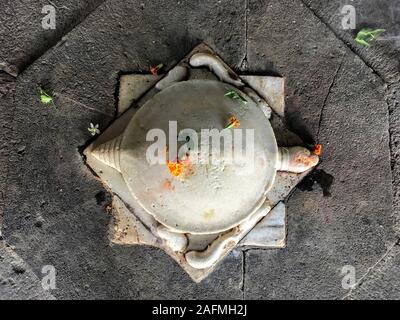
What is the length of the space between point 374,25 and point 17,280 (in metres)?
3.25

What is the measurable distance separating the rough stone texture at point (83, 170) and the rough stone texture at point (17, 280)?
0.27ft

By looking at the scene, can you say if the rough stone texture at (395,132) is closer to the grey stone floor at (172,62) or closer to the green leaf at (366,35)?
the grey stone floor at (172,62)

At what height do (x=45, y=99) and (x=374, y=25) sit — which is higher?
(x=374, y=25)

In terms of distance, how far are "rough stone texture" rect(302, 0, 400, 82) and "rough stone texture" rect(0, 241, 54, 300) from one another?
112 inches

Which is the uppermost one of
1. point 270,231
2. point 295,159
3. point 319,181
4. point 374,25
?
point 374,25

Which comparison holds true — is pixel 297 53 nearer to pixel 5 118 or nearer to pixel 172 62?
pixel 172 62

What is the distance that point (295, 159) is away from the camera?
2887mm

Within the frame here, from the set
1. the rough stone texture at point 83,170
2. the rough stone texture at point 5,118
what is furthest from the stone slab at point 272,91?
the rough stone texture at point 5,118

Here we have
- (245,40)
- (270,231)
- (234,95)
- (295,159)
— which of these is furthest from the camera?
(245,40)

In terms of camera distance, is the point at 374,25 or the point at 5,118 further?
the point at 374,25

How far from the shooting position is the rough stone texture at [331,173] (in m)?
3.12

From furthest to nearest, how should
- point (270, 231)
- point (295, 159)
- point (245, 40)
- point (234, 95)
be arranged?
1. point (245, 40)
2. point (270, 231)
3. point (295, 159)
4. point (234, 95)

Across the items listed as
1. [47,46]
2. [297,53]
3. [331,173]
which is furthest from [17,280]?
[297,53]

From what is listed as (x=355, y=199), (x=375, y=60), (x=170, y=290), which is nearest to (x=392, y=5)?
(x=375, y=60)
